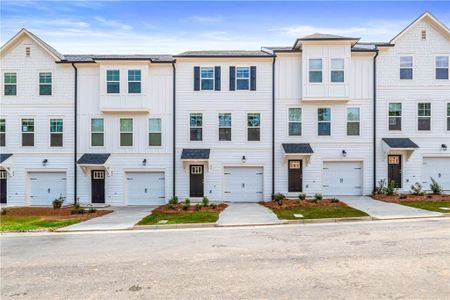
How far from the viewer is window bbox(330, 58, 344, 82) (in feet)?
69.9

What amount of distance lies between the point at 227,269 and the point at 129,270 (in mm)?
2390

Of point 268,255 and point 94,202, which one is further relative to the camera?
point 94,202

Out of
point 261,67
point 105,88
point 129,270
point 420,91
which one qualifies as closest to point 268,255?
point 129,270

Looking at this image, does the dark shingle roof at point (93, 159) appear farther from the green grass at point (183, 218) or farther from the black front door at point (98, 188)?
the green grass at point (183, 218)

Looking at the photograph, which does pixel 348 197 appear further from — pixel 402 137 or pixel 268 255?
pixel 268 255

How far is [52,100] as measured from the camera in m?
22.3

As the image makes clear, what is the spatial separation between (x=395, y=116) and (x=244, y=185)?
10.8 m

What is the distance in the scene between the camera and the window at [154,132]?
2214 cm

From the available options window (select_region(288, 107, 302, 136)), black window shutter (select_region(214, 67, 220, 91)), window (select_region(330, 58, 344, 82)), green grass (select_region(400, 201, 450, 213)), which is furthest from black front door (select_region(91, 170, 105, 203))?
green grass (select_region(400, 201, 450, 213))

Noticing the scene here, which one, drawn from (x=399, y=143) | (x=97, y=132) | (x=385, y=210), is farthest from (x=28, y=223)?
(x=399, y=143)

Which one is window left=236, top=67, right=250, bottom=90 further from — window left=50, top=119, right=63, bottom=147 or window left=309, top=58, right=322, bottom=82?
window left=50, top=119, right=63, bottom=147

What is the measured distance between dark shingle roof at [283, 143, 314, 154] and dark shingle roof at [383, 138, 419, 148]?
500 cm

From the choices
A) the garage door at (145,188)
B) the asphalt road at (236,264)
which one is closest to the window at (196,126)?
the garage door at (145,188)

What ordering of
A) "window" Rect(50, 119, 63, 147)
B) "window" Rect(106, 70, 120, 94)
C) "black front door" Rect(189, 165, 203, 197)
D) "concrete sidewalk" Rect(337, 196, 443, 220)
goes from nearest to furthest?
"concrete sidewalk" Rect(337, 196, 443, 220) → "window" Rect(106, 70, 120, 94) → "black front door" Rect(189, 165, 203, 197) → "window" Rect(50, 119, 63, 147)
